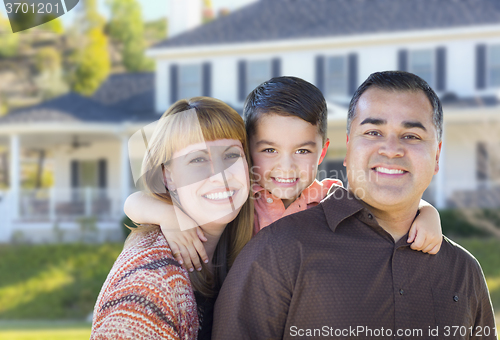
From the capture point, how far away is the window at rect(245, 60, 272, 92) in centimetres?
1744

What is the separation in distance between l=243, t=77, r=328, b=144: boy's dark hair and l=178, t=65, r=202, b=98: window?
1484 centimetres

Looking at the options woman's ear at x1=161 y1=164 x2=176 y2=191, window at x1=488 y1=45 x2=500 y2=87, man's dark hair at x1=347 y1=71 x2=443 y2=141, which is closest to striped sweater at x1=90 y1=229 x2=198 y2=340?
woman's ear at x1=161 y1=164 x2=176 y2=191

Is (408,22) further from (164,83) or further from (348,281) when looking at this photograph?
(348,281)

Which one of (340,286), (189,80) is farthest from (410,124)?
(189,80)

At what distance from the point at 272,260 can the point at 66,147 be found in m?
19.5

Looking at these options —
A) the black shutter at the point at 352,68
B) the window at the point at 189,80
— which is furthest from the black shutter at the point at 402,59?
the window at the point at 189,80

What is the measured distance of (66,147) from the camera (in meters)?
20.3

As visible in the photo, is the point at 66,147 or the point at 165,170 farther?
the point at 66,147

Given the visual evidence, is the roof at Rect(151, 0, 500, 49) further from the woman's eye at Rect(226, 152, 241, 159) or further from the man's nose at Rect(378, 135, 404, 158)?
the man's nose at Rect(378, 135, 404, 158)

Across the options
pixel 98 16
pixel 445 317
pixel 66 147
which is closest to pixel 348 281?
pixel 445 317

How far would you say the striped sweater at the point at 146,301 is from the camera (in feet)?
7.47

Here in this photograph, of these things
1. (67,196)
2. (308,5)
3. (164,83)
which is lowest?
(67,196)

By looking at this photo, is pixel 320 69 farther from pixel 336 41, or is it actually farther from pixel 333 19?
pixel 333 19

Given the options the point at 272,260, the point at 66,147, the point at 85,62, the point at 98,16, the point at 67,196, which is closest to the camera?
the point at 272,260
